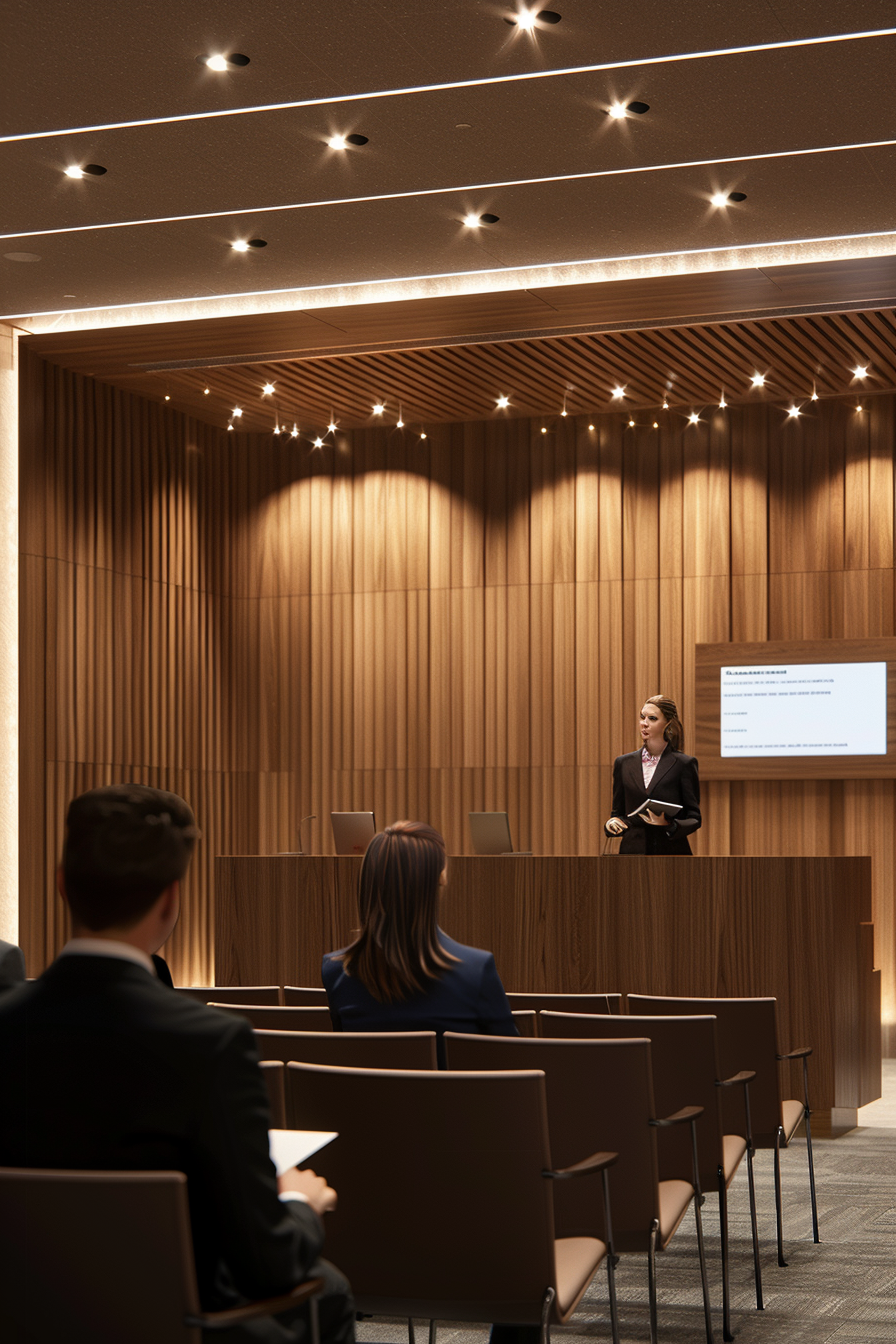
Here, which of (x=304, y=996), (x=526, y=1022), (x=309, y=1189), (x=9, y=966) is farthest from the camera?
(x=304, y=996)

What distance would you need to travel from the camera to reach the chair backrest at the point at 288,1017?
4098 millimetres

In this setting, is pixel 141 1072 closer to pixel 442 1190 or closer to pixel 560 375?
pixel 442 1190

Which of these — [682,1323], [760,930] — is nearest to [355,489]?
[760,930]

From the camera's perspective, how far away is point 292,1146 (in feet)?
7.68

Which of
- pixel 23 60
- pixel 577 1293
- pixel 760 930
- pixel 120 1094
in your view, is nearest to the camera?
pixel 120 1094

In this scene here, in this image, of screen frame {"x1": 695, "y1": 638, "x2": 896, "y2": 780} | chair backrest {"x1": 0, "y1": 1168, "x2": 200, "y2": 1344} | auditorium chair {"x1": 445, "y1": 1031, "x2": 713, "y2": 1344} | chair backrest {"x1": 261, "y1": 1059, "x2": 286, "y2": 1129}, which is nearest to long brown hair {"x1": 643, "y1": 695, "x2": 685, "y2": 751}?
screen frame {"x1": 695, "y1": 638, "x2": 896, "y2": 780}

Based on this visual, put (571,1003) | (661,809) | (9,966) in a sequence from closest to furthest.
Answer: (9,966) → (571,1003) → (661,809)

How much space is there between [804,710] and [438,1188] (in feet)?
24.5

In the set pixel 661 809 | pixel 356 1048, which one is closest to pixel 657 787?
pixel 661 809

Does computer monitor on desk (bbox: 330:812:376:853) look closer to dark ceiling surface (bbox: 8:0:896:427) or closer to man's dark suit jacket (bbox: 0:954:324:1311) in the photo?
dark ceiling surface (bbox: 8:0:896:427)

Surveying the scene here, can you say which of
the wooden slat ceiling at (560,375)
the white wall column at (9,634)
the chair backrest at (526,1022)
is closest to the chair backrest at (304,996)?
the chair backrest at (526,1022)

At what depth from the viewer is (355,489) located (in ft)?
36.4

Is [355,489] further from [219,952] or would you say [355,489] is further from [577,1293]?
[577,1293]

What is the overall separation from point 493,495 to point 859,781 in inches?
130
